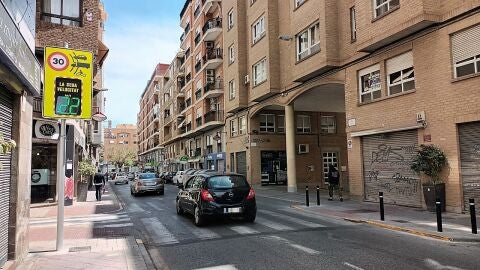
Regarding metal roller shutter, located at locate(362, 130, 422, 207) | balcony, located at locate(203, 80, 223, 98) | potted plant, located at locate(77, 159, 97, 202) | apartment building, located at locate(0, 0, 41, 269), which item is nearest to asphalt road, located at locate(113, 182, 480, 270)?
apartment building, located at locate(0, 0, 41, 269)

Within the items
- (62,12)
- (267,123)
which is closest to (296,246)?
(62,12)

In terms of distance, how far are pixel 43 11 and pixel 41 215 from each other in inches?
387

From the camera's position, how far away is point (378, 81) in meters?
17.2

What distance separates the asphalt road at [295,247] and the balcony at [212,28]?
3042cm

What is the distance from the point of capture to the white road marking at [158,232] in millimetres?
10065

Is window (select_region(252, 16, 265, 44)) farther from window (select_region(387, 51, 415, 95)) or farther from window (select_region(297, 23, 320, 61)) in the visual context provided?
window (select_region(387, 51, 415, 95))

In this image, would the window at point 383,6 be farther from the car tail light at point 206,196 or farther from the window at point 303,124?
the window at point 303,124

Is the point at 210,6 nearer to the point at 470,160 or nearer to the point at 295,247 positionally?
the point at 470,160

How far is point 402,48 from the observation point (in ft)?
50.9

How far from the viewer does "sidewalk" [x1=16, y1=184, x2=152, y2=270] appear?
731cm

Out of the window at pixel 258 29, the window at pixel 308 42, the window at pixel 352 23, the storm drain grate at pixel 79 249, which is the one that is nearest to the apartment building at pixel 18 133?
the storm drain grate at pixel 79 249

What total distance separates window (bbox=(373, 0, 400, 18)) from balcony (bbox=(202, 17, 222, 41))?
991 inches

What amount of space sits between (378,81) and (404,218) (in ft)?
22.4

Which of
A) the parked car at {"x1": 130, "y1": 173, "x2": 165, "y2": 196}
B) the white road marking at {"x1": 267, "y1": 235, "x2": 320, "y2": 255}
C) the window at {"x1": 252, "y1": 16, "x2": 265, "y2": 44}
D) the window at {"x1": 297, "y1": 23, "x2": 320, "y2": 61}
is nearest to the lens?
the white road marking at {"x1": 267, "y1": 235, "x2": 320, "y2": 255}
